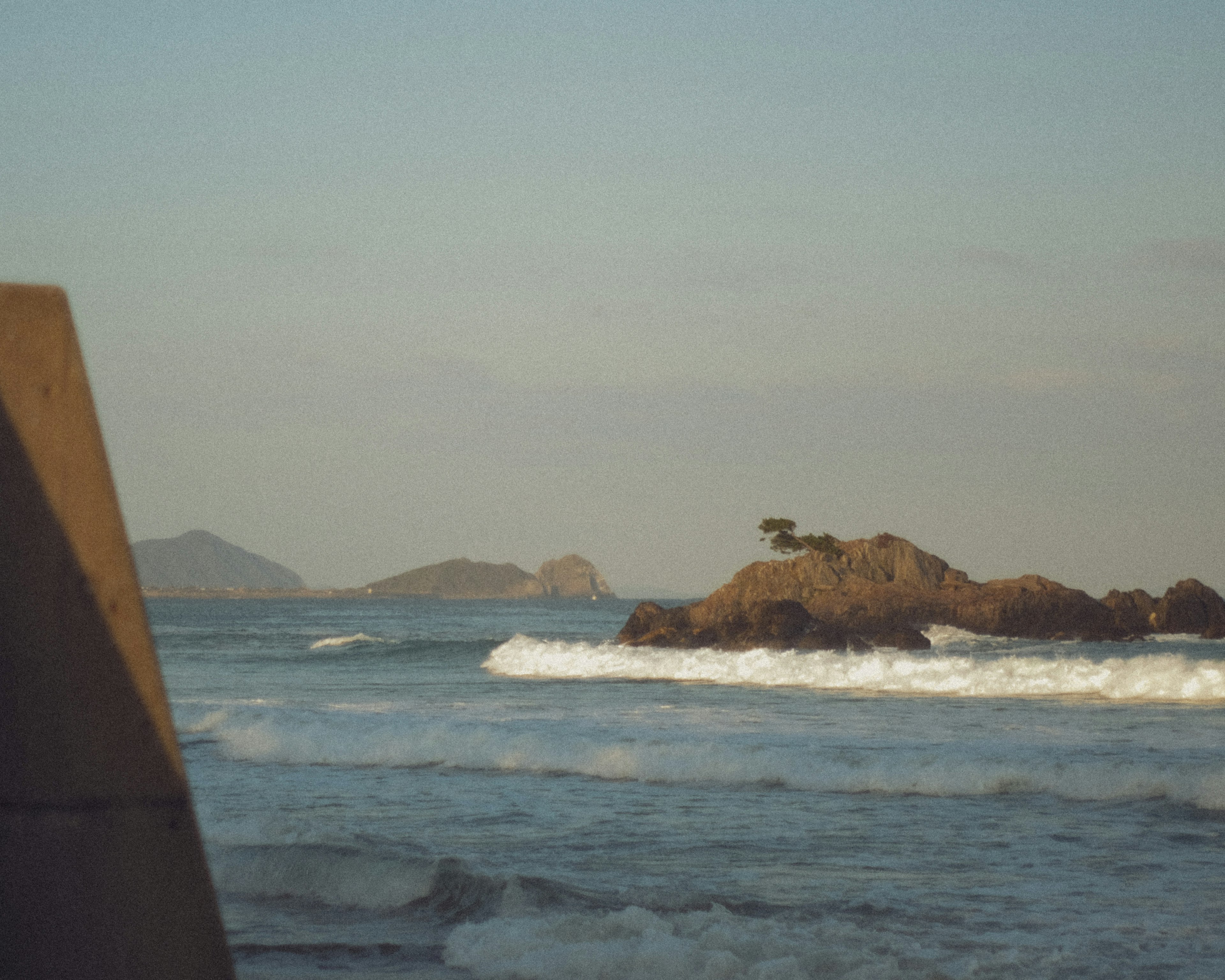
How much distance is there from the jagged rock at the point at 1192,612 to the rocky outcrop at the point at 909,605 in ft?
0.14

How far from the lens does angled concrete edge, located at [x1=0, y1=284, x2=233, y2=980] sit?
227cm

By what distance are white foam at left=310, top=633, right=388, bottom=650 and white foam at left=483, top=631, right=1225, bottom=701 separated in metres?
13.9

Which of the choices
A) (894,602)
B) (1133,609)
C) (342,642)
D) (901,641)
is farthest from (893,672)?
(1133,609)

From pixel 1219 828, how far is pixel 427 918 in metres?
7.64

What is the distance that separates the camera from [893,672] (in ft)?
89.5

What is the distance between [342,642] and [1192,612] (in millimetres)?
38123

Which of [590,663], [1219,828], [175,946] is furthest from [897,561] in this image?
[175,946]

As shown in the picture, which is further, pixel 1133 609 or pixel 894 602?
pixel 1133 609

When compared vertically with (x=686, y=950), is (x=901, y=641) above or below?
below

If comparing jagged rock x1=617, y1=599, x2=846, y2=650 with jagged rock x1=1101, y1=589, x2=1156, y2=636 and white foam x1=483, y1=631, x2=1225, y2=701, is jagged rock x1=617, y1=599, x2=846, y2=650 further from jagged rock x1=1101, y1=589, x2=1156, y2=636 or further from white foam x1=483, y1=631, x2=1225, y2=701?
jagged rock x1=1101, y1=589, x2=1156, y2=636

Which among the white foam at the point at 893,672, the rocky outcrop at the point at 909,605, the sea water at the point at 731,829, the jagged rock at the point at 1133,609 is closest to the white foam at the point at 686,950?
the sea water at the point at 731,829

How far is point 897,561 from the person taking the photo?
2254 inches

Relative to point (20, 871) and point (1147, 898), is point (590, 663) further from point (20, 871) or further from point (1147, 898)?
point (20, 871)

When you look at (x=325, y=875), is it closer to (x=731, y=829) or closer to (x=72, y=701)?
(x=731, y=829)
